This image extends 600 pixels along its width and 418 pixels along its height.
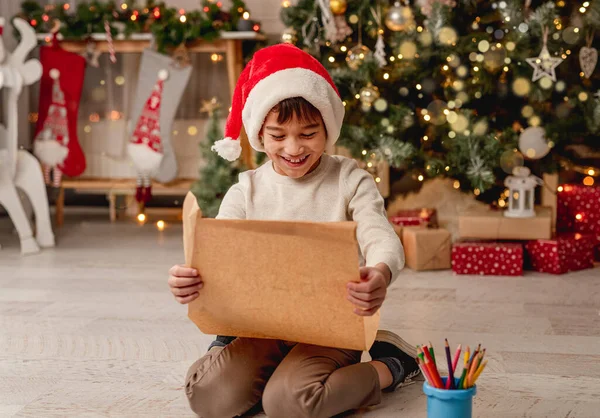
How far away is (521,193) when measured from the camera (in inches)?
98.7

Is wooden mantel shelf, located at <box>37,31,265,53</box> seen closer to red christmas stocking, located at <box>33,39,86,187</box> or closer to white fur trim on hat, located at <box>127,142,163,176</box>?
red christmas stocking, located at <box>33,39,86,187</box>

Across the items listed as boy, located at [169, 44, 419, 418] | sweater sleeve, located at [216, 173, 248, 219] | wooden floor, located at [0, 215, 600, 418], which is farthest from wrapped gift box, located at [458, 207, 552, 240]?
sweater sleeve, located at [216, 173, 248, 219]

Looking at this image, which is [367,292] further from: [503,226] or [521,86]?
[521,86]

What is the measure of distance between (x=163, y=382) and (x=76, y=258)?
1410mm

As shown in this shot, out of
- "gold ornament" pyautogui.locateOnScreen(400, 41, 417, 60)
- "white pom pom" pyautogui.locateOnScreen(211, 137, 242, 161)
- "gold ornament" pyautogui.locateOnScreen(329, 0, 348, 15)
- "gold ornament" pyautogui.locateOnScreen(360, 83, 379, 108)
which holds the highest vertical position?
"gold ornament" pyautogui.locateOnScreen(329, 0, 348, 15)

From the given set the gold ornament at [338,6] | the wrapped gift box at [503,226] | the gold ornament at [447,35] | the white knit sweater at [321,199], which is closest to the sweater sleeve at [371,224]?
the white knit sweater at [321,199]

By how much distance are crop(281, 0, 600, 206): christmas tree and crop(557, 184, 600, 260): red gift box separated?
11 cm

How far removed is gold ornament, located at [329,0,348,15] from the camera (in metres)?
2.70

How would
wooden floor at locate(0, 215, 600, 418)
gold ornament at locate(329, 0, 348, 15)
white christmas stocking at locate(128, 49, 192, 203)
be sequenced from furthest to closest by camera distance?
white christmas stocking at locate(128, 49, 192, 203) → gold ornament at locate(329, 0, 348, 15) → wooden floor at locate(0, 215, 600, 418)

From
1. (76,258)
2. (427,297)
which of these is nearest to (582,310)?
(427,297)

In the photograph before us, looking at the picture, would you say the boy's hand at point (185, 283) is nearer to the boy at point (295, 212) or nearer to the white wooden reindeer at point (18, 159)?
the boy at point (295, 212)

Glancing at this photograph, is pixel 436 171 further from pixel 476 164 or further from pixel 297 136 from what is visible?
pixel 297 136

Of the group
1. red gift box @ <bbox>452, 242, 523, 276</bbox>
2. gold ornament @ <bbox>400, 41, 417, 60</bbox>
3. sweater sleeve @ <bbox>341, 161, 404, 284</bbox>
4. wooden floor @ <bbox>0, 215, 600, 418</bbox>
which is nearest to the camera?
sweater sleeve @ <bbox>341, 161, 404, 284</bbox>

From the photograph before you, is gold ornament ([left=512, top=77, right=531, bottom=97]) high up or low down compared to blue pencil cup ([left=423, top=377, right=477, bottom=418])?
up
